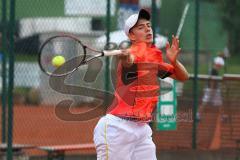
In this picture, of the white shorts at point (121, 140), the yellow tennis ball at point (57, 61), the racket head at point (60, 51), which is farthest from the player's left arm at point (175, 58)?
the racket head at point (60, 51)

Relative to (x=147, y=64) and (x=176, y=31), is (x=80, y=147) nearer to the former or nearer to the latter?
(x=147, y=64)

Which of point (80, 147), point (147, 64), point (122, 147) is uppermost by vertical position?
point (147, 64)

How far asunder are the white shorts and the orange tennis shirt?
8 cm

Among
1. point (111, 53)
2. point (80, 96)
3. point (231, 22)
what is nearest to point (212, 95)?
point (80, 96)

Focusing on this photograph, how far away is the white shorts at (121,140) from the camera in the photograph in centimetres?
708

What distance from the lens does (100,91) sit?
1059cm

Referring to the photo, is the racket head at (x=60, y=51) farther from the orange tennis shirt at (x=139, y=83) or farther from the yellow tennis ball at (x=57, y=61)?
the orange tennis shirt at (x=139, y=83)

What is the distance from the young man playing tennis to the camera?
23.2ft

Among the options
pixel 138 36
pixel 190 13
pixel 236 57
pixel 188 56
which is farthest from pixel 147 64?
pixel 236 57

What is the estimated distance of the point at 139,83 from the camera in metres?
7.37

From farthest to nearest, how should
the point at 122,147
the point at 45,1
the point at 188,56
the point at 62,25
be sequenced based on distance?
the point at 188,56
the point at 62,25
the point at 45,1
the point at 122,147

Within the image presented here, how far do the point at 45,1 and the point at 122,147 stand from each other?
4.02 meters

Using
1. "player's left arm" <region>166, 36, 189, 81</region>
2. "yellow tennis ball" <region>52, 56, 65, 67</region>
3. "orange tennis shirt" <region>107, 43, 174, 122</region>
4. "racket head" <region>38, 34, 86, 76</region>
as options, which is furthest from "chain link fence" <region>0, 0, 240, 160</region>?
"player's left arm" <region>166, 36, 189, 81</region>

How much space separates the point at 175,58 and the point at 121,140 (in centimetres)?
84
